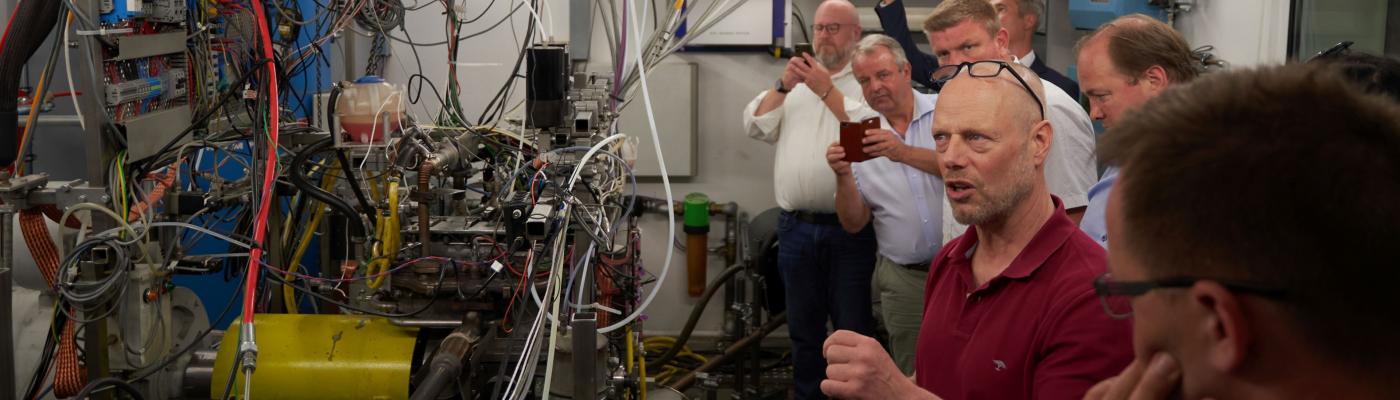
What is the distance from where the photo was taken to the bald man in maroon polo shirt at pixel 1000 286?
4.69ft

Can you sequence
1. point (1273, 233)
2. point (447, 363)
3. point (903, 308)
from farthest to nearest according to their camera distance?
point (903, 308) < point (447, 363) < point (1273, 233)

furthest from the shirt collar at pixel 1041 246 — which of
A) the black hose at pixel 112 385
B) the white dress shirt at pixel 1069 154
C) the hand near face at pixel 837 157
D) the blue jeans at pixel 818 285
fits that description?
the blue jeans at pixel 818 285

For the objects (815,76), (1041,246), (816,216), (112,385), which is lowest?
(112,385)

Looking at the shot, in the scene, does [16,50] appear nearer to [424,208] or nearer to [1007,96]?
[424,208]

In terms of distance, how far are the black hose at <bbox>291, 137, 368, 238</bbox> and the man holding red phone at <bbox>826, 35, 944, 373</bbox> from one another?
4.20ft

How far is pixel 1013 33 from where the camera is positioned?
3979mm

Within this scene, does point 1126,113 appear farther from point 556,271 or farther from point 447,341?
point 447,341

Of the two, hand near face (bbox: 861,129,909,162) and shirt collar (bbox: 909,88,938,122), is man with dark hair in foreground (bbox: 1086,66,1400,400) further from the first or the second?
shirt collar (bbox: 909,88,938,122)

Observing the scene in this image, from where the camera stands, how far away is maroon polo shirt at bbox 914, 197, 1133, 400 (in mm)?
1394

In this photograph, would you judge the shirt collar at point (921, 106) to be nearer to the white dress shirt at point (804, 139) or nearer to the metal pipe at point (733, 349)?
the white dress shirt at point (804, 139)

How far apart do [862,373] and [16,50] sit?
207 cm

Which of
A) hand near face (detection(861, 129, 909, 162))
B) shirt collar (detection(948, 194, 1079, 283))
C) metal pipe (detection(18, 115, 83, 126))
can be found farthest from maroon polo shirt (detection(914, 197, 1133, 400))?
metal pipe (detection(18, 115, 83, 126))

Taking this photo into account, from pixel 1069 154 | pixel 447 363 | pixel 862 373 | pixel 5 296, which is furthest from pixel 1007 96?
pixel 5 296

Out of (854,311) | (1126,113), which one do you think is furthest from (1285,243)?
(854,311)
